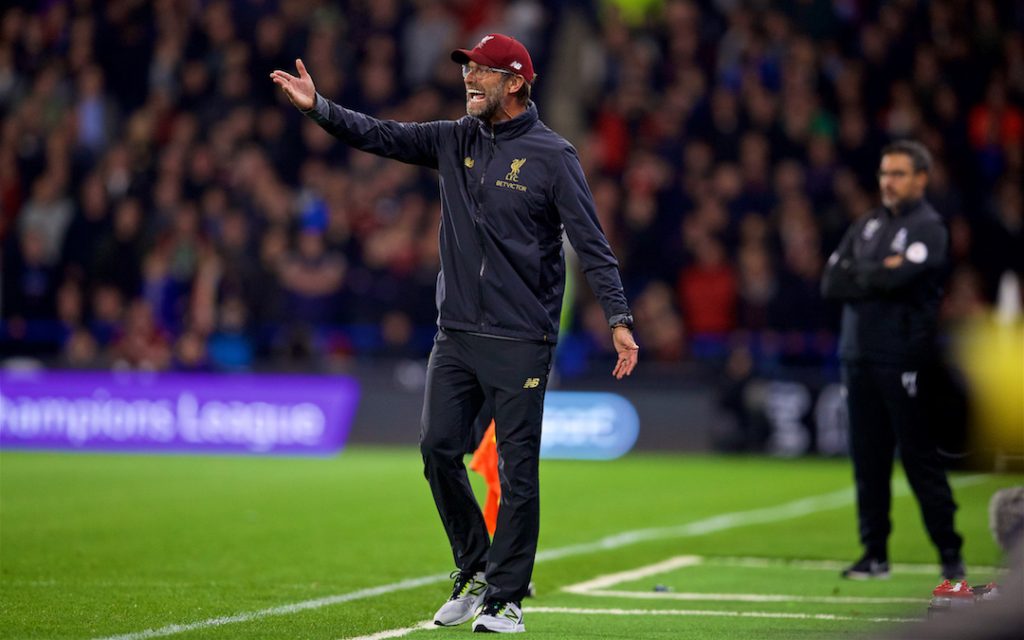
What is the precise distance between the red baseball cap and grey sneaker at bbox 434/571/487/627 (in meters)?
2.20

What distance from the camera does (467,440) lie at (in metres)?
7.32

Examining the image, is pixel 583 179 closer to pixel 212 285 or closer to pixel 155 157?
pixel 212 285

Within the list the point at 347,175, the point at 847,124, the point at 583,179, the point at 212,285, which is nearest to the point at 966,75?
the point at 847,124

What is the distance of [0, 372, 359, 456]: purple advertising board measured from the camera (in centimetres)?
1980

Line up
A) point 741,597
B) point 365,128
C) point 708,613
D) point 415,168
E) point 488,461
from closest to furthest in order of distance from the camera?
1. point 365,128
2. point 708,613
3. point 488,461
4. point 741,597
5. point 415,168

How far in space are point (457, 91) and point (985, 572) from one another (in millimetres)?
14890

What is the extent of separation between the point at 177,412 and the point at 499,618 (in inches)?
536

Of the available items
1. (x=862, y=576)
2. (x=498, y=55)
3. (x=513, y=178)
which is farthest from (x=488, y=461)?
(x=862, y=576)

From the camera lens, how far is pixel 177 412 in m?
20.0

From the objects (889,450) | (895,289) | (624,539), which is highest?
(895,289)

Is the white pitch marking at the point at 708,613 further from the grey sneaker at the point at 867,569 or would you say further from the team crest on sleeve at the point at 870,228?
the team crest on sleeve at the point at 870,228

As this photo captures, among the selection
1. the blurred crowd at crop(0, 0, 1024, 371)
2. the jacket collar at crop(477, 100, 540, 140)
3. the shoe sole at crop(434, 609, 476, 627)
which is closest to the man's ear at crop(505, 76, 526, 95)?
the jacket collar at crop(477, 100, 540, 140)

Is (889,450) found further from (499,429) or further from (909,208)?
(499,429)

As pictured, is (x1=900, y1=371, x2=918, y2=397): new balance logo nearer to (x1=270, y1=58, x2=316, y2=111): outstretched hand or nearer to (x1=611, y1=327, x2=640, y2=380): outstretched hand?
(x1=611, y1=327, x2=640, y2=380): outstretched hand
